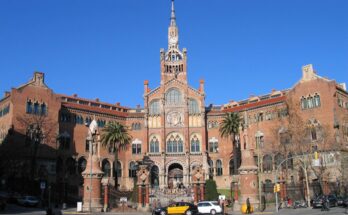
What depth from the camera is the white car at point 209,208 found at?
139ft

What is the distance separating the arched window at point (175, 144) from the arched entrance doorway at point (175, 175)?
2.86m

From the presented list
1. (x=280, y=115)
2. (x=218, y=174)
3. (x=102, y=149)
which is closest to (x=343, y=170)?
(x=280, y=115)

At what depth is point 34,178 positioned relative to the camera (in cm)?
6444

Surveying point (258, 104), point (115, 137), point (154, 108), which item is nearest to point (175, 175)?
point (154, 108)

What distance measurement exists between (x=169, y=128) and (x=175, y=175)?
372 inches

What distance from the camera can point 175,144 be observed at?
83.1 meters

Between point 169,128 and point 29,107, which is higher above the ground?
point 29,107

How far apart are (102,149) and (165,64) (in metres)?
23.4

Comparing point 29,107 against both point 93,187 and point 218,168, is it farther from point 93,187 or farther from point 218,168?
point 218,168

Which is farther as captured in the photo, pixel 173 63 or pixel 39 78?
pixel 173 63

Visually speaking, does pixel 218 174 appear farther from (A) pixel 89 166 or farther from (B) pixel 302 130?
(A) pixel 89 166

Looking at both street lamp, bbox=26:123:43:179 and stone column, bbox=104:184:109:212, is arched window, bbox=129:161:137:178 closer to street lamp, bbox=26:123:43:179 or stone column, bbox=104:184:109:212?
street lamp, bbox=26:123:43:179

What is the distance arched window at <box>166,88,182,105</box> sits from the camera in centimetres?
8531

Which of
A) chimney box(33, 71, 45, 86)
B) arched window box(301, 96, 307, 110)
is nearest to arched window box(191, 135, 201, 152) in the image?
arched window box(301, 96, 307, 110)
